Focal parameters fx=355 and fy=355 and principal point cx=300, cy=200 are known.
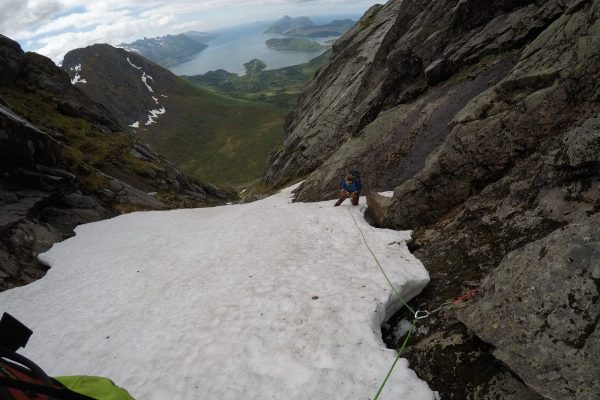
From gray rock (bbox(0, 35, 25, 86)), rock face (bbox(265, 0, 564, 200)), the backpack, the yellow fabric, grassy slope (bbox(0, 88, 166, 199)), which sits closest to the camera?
the backpack

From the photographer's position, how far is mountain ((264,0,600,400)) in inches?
289

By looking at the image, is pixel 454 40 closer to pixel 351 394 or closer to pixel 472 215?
pixel 472 215

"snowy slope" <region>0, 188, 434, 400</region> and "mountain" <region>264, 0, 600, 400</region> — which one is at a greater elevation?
"mountain" <region>264, 0, 600, 400</region>

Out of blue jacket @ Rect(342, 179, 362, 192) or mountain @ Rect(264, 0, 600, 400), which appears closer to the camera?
mountain @ Rect(264, 0, 600, 400)

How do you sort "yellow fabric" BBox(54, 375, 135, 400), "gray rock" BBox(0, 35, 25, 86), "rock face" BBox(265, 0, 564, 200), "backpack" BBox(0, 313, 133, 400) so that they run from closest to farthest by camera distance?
"backpack" BBox(0, 313, 133, 400), "yellow fabric" BBox(54, 375, 135, 400), "rock face" BBox(265, 0, 564, 200), "gray rock" BBox(0, 35, 25, 86)

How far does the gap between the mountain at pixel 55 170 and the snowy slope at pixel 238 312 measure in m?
4.17

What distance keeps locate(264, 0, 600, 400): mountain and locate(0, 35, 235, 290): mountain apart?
66.3 ft

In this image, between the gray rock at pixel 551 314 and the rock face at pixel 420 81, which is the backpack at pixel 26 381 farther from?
the rock face at pixel 420 81

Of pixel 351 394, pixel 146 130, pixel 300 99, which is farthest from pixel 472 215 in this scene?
pixel 146 130

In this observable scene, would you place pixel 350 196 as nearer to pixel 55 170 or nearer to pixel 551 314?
pixel 551 314

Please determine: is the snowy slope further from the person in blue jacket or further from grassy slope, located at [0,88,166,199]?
grassy slope, located at [0,88,166,199]

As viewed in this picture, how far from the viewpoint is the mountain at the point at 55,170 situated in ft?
83.0

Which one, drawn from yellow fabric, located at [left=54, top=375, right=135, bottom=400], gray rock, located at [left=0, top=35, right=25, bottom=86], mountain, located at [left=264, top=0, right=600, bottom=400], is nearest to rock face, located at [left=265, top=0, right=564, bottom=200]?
mountain, located at [left=264, top=0, right=600, bottom=400]

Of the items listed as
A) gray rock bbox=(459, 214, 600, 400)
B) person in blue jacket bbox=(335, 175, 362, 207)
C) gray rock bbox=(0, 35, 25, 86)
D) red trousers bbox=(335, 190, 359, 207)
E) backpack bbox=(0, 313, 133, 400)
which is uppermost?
gray rock bbox=(0, 35, 25, 86)
